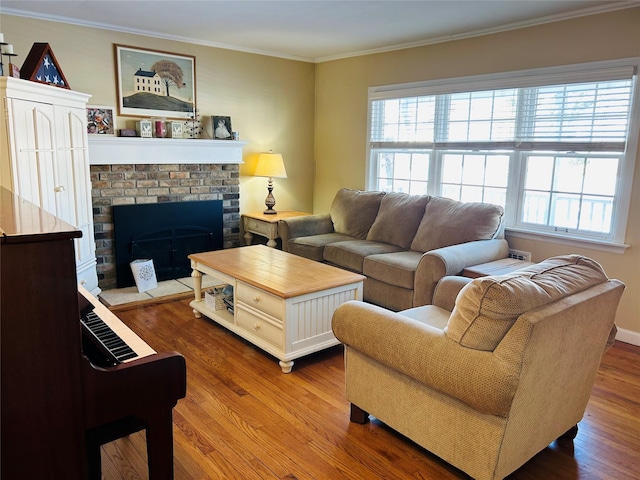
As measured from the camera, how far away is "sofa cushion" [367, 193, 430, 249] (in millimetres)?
4266

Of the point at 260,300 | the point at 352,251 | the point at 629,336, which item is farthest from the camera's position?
the point at 352,251

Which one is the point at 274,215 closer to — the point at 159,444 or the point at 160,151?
the point at 160,151

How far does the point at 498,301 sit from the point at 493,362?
0.69 feet

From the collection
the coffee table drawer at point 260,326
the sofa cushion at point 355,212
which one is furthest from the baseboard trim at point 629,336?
the coffee table drawer at point 260,326

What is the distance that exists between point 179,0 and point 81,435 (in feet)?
10.3

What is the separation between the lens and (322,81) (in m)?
5.66

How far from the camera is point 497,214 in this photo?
3783 millimetres

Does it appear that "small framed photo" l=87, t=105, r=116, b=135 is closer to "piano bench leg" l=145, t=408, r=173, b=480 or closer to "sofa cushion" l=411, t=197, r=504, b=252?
"sofa cushion" l=411, t=197, r=504, b=252

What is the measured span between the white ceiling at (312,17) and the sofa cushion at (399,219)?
4.79 feet

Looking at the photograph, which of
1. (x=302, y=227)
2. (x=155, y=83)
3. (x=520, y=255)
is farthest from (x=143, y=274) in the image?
(x=520, y=255)

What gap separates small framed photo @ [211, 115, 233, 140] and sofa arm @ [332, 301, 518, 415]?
3247 mm

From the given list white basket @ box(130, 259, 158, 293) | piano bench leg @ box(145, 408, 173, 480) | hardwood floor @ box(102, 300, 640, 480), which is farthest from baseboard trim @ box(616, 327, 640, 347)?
white basket @ box(130, 259, 158, 293)

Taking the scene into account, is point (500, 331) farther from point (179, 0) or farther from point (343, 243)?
point (179, 0)

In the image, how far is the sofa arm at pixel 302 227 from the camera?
465 cm
